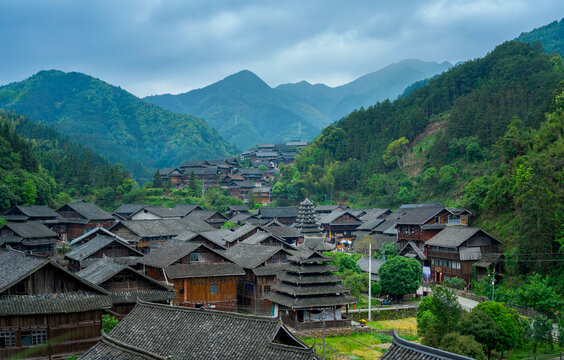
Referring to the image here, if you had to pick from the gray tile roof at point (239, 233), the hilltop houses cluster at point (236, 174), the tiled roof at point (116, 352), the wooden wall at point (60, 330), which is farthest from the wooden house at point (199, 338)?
the hilltop houses cluster at point (236, 174)

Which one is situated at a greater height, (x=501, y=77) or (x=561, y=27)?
(x=561, y=27)

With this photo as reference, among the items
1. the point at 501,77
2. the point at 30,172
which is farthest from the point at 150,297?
the point at 501,77

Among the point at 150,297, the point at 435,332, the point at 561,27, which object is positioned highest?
the point at 561,27

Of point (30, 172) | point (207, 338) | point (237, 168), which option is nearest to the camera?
point (207, 338)

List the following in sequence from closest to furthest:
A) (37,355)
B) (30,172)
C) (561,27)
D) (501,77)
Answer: (37,355), (30,172), (501,77), (561,27)

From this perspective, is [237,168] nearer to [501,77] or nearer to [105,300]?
[501,77]

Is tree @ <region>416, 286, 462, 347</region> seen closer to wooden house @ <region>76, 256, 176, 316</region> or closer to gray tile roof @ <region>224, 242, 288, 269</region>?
gray tile roof @ <region>224, 242, 288, 269</region>

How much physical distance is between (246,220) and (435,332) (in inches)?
2269

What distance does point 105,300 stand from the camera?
25672mm

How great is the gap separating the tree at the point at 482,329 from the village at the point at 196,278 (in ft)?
30.7

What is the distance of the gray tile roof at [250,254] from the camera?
43.8 meters

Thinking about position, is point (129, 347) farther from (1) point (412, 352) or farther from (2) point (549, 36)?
(2) point (549, 36)

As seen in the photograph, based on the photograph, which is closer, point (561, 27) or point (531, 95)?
point (531, 95)

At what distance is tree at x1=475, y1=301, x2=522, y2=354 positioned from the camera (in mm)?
30469
